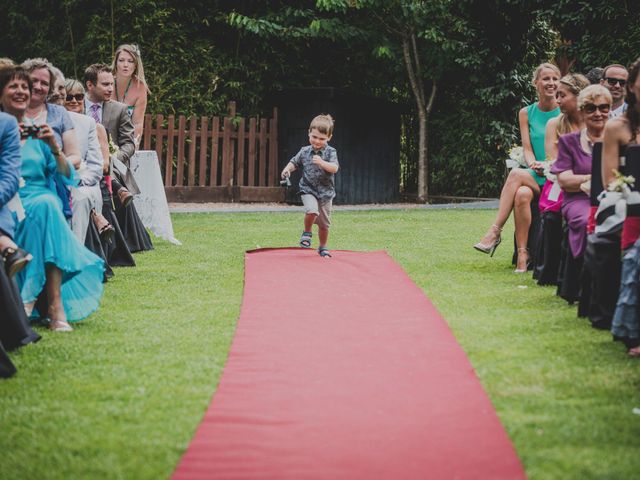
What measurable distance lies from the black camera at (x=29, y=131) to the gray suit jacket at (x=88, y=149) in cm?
157

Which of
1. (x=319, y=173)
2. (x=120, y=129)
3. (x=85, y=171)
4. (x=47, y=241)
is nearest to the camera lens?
(x=47, y=241)

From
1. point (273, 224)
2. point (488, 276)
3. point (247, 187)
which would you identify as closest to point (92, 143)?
point (488, 276)

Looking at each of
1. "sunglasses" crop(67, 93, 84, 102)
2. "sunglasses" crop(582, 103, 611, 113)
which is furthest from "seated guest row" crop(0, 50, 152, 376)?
"sunglasses" crop(582, 103, 611, 113)

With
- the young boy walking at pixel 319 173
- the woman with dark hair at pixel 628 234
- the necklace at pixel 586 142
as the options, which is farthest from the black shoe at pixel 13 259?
the young boy walking at pixel 319 173

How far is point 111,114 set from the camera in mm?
10148

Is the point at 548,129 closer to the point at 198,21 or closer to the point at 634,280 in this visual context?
the point at 634,280

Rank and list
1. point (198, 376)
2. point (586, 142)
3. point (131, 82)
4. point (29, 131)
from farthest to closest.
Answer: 1. point (131, 82)
2. point (586, 142)
3. point (29, 131)
4. point (198, 376)

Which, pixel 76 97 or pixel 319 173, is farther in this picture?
pixel 319 173

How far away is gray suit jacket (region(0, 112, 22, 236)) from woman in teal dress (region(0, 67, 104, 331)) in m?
0.39

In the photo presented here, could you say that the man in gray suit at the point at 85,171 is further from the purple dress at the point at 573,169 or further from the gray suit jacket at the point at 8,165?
the purple dress at the point at 573,169

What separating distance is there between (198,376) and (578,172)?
13.5 feet

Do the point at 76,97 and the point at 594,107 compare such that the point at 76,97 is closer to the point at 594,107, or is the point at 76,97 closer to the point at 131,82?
the point at 131,82

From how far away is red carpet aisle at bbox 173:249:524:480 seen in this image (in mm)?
3734

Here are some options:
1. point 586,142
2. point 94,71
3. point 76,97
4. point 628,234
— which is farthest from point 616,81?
point 94,71
